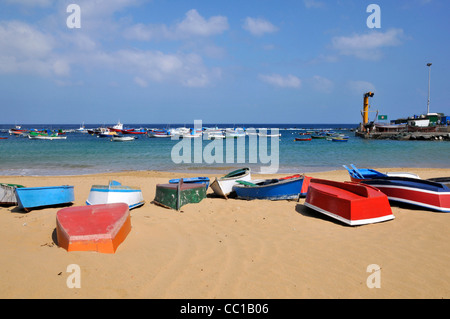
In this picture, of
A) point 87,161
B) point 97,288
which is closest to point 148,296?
point 97,288

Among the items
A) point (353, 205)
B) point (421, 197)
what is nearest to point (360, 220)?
point (353, 205)

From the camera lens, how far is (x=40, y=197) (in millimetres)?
9250

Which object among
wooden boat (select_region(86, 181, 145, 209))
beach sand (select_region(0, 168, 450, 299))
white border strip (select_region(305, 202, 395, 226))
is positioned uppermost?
wooden boat (select_region(86, 181, 145, 209))

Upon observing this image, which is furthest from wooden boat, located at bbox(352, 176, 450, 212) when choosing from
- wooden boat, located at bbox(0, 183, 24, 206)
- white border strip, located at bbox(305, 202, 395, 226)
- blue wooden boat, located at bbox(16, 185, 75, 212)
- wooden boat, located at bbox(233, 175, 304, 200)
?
wooden boat, located at bbox(0, 183, 24, 206)

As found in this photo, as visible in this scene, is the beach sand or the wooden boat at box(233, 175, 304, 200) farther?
the wooden boat at box(233, 175, 304, 200)

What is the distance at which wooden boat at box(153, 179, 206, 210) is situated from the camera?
9.31 m

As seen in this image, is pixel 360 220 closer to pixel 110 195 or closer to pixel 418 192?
pixel 418 192

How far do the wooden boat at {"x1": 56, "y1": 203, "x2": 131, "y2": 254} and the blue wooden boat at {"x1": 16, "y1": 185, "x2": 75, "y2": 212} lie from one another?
3.61 meters

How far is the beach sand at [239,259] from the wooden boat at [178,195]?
992 mm

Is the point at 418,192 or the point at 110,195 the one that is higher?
the point at 418,192

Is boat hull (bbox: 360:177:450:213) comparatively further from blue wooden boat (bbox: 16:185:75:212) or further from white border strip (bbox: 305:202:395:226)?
blue wooden boat (bbox: 16:185:75:212)

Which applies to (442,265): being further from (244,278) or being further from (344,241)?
(244,278)

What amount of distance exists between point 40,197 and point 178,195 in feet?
13.9

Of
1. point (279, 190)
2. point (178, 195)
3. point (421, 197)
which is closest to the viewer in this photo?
point (421, 197)
